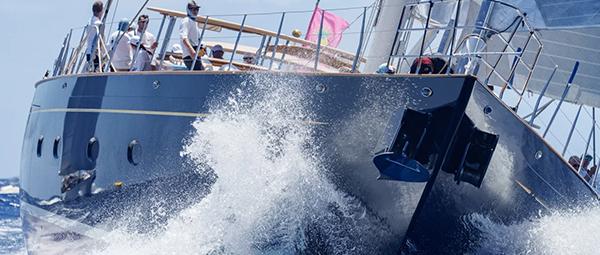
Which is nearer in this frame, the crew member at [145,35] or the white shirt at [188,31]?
the white shirt at [188,31]

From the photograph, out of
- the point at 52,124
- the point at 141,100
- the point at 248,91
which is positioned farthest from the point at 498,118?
the point at 52,124

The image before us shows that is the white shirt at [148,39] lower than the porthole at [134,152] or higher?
higher

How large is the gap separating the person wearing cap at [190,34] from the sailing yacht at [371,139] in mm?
361

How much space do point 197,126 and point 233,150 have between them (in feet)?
→ 1.42

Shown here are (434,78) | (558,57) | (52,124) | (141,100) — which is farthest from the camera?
(52,124)

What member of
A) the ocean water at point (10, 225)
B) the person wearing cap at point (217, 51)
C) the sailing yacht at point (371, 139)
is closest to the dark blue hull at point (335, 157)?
the sailing yacht at point (371, 139)

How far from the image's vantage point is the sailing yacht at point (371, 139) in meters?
8.16

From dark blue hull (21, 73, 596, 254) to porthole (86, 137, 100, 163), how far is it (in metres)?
0.02

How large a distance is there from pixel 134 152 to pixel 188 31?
1.34 metres

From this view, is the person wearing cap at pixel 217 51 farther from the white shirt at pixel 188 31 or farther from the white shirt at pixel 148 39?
the white shirt at pixel 188 31

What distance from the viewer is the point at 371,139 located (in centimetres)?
830

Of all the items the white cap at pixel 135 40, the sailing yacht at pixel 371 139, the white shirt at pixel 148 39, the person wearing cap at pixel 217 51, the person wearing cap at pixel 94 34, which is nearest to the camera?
the sailing yacht at pixel 371 139

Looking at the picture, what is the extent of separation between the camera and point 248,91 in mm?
9164

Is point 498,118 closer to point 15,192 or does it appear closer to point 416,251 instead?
Result: point 416,251
